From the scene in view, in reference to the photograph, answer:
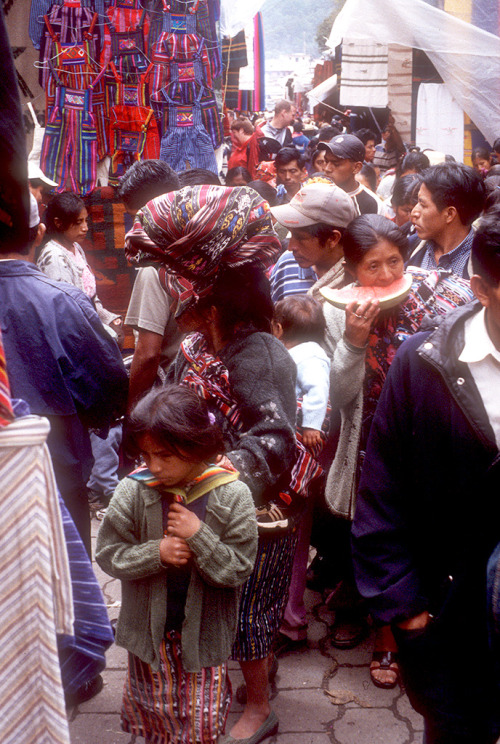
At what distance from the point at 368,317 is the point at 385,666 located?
1646mm

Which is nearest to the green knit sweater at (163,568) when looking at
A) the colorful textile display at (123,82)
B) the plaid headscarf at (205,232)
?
the plaid headscarf at (205,232)

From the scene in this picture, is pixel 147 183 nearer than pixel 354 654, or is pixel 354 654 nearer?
pixel 354 654

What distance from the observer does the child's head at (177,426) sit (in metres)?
2.18

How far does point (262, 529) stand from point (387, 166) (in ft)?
35.2

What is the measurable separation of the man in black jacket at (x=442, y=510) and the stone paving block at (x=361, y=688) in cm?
119

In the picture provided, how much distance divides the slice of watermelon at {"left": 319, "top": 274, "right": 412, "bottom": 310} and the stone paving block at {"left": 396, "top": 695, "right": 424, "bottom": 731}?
172 centimetres

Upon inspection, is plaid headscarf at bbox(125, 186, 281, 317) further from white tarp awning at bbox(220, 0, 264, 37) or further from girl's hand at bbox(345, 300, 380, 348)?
white tarp awning at bbox(220, 0, 264, 37)

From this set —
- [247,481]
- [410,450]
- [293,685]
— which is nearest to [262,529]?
[247,481]

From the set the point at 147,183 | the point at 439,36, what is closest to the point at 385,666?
the point at 147,183

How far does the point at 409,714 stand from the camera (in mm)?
3174

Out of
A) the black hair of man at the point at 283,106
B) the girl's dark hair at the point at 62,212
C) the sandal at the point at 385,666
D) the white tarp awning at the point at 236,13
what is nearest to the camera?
the sandal at the point at 385,666

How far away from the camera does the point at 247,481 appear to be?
2.38 meters

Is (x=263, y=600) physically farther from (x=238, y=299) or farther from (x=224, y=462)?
(x=238, y=299)

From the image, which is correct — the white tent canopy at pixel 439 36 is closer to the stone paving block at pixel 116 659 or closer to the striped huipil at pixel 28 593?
the stone paving block at pixel 116 659
